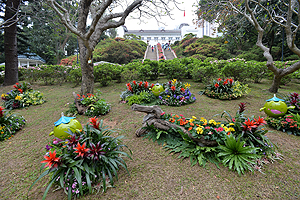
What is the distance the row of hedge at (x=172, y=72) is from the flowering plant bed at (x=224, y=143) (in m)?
5.50

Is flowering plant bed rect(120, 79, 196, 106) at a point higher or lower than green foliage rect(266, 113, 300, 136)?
higher

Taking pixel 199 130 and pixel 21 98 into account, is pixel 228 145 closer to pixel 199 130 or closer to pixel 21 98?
pixel 199 130

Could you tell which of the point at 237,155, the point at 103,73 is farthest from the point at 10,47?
the point at 237,155

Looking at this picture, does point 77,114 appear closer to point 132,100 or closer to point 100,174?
point 132,100

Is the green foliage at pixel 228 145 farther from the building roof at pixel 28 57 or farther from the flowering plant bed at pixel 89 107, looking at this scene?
the building roof at pixel 28 57

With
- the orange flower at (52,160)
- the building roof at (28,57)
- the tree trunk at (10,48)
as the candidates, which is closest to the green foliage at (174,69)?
the orange flower at (52,160)

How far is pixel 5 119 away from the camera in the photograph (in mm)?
3969

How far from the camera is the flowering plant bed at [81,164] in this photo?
2.05 m

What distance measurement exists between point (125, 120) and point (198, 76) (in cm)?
583

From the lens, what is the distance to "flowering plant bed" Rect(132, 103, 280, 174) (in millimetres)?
2635

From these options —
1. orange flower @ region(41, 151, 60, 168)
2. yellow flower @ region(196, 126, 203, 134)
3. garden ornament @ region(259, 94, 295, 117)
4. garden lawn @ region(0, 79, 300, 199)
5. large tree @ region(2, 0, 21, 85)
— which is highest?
large tree @ region(2, 0, 21, 85)

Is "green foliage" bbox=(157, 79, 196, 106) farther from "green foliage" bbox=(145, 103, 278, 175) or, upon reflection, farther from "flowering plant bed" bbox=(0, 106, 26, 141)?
"flowering plant bed" bbox=(0, 106, 26, 141)

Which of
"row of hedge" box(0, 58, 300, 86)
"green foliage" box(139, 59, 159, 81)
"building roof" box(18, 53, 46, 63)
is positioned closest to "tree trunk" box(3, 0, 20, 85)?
"row of hedge" box(0, 58, 300, 86)

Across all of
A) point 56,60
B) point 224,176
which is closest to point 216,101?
point 224,176
